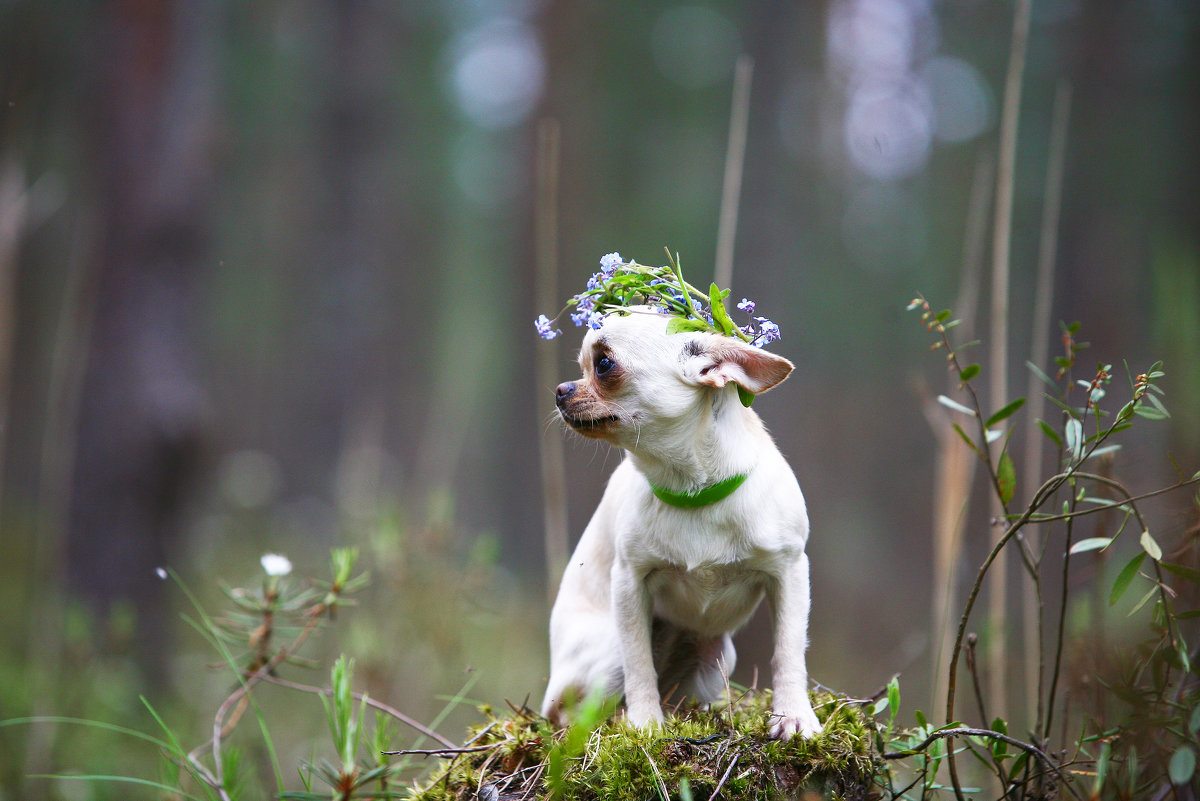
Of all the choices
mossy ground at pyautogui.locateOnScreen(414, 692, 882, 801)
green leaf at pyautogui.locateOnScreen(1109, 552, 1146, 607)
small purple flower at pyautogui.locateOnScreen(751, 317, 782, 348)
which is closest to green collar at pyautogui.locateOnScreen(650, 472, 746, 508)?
small purple flower at pyautogui.locateOnScreen(751, 317, 782, 348)

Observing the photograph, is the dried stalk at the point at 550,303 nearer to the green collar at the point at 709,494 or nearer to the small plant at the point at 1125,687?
the green collar at the point at 709,494

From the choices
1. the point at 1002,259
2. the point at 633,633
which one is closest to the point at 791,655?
the point at 633,633

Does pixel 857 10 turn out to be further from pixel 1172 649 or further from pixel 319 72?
pixel 319 72

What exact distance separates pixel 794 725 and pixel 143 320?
4359mm

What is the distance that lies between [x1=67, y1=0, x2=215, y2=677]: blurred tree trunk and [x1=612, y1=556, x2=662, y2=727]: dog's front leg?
3564 mm

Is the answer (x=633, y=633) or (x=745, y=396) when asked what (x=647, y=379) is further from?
(x=633, y=633)

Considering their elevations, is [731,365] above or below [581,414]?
above

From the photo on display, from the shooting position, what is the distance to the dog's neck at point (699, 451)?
1952 mm

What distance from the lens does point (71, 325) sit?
316 cm

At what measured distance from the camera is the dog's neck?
1.95 metres

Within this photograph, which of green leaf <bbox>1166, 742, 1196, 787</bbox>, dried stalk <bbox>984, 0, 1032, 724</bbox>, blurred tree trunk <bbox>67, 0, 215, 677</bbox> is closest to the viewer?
green leaf <bbox>1166, 742, 1196, 787</bbox>

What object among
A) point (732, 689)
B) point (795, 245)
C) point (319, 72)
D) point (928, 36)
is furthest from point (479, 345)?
point (732, 689)

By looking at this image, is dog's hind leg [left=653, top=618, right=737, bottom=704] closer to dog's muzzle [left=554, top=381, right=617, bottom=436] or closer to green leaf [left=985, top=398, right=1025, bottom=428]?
dog's muzzle [left=554, top=381, right=617, bottom=436]

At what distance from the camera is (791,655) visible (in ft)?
6.38
